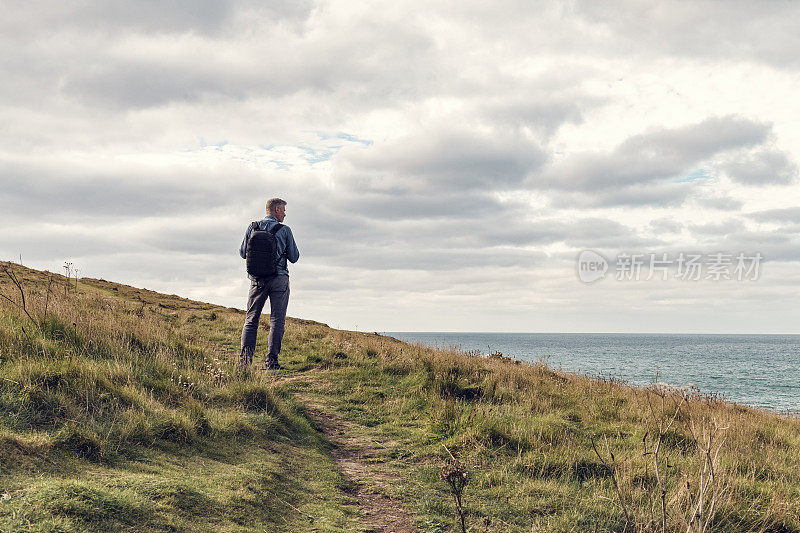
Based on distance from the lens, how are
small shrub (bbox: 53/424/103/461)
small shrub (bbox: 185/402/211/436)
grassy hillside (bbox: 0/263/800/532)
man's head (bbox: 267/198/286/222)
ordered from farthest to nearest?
man's head (bbox: 267/198/286/222), small shrub (bbox: 185/402/211/436), small shrub (bbox: 53/424/103/461), grassy hillside (bbox: 0/263/800/532)

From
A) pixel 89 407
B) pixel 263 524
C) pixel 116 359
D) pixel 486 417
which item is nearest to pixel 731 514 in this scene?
pixel 486 417

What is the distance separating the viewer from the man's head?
9.91m

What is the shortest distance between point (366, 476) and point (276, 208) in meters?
5.92

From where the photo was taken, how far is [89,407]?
5.16 metres

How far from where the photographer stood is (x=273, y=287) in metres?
9.77

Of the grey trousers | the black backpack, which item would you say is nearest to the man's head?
the black backpack

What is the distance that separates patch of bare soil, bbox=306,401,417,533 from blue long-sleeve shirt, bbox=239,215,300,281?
121 inches

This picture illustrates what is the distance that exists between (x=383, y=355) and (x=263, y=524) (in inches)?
312

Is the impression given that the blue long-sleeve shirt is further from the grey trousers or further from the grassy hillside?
the grassy hillside

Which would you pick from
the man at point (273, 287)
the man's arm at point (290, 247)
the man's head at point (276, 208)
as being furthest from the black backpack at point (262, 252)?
the man's head at point (276, 208)

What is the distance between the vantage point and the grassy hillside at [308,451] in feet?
12.4

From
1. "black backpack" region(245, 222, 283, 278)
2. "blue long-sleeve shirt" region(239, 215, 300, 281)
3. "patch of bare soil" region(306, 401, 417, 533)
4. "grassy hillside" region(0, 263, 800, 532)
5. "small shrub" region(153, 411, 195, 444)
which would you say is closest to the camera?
"grassy hillside" region(0, 263, 800, 532)

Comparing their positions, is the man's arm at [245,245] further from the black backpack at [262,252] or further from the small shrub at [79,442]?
the small shrub at [79,442]

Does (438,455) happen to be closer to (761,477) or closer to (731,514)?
(731,514)
